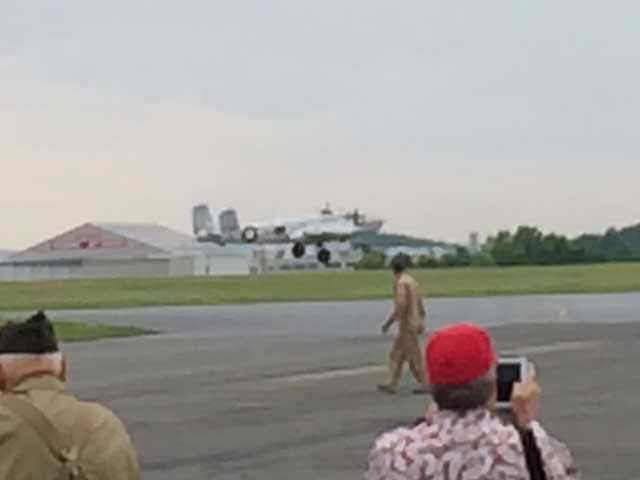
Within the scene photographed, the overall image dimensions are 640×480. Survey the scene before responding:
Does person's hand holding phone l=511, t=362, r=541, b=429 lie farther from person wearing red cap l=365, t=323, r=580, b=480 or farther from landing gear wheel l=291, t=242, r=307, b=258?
landing gear wheel l=291, t=242, r=307, b=258

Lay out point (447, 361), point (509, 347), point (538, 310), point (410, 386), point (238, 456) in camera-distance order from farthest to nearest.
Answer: point (538, 310) → point (509, 347) → point (410, 386) → point (238, 456) → point (447, 361)

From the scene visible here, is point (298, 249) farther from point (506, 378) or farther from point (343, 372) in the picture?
point (506, 378)

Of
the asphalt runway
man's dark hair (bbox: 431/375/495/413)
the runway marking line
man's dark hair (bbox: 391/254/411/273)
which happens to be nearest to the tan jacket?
man's dark hair (bbox: 391/254/411/273)

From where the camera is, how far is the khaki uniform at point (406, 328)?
2020cm

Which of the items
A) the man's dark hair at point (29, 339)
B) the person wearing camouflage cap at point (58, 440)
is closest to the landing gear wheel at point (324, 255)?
the man's dark hair at point (29, 339)

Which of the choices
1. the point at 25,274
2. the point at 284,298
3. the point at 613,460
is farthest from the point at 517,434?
the point at 25,274

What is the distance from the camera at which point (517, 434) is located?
4281mm

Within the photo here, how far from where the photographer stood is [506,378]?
4344 mm

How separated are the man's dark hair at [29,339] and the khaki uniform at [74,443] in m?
0.22

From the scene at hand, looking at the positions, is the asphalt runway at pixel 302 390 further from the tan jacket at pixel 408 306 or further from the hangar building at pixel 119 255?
the hangar building at pixel 119 255

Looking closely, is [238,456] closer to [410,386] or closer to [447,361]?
[410,386]

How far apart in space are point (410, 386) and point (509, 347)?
25.5ft

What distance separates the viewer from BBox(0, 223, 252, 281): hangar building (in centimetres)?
14425

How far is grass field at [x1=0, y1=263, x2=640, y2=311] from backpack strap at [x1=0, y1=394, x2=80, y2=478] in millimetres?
50286
